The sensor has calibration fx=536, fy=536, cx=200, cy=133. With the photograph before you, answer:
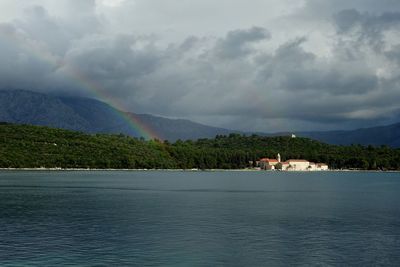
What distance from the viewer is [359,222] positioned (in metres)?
73.4

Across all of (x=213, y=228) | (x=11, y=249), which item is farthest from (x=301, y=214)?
(x=11, y=249)

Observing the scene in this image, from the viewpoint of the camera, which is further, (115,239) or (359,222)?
(359,222)

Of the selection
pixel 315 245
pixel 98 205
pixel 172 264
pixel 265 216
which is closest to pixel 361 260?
pixel 315 245

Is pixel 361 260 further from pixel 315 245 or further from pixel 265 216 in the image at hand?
pixel 265 216

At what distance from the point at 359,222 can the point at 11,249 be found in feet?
151

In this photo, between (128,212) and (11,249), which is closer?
(11,249)

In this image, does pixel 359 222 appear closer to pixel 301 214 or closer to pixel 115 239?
pixel 301 214

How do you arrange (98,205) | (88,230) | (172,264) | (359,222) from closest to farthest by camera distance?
1. (172,264)
2. (88,230)
3. (359,222)
4. (98,205)

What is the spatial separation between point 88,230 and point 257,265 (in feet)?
84.1

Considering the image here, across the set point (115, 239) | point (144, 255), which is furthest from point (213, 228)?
point (144, 255)

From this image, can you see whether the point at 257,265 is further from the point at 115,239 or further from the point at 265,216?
the point at 265,216

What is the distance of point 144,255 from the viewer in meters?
48.3

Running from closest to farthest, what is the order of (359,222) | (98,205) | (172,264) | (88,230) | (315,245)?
(172,264), (315,245), (88,230), (359,222), (98,205)

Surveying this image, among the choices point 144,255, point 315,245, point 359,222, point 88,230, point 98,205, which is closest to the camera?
point 144,255
